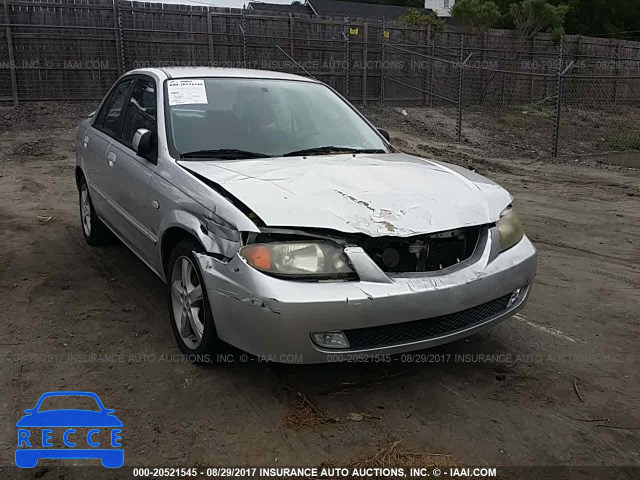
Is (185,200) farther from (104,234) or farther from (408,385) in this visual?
(104,234)

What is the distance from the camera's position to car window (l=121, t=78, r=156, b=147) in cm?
417

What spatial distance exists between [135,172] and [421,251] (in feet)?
6.97

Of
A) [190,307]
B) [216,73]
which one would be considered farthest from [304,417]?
[216,73]

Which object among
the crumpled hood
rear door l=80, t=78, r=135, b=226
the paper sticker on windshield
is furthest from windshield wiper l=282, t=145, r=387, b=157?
rear door l=80, t=78, r=135, b=226

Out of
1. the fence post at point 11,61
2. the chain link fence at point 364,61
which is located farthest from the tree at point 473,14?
the fence post at point 11,61

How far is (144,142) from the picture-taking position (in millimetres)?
3783

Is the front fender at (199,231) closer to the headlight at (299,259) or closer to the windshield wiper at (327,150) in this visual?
the headlight at (299,259)

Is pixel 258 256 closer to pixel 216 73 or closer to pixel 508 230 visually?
pixel 508 230

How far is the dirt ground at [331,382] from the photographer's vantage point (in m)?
2.69

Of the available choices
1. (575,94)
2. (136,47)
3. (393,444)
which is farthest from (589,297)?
(575,94)

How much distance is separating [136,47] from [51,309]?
12.3 metres

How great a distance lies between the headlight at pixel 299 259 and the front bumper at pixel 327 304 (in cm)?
4

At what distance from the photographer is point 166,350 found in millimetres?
3596

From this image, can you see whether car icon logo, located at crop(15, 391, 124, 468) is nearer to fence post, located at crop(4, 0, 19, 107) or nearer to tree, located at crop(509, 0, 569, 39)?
fence post, located at crop(4, 0, 19, 107)
